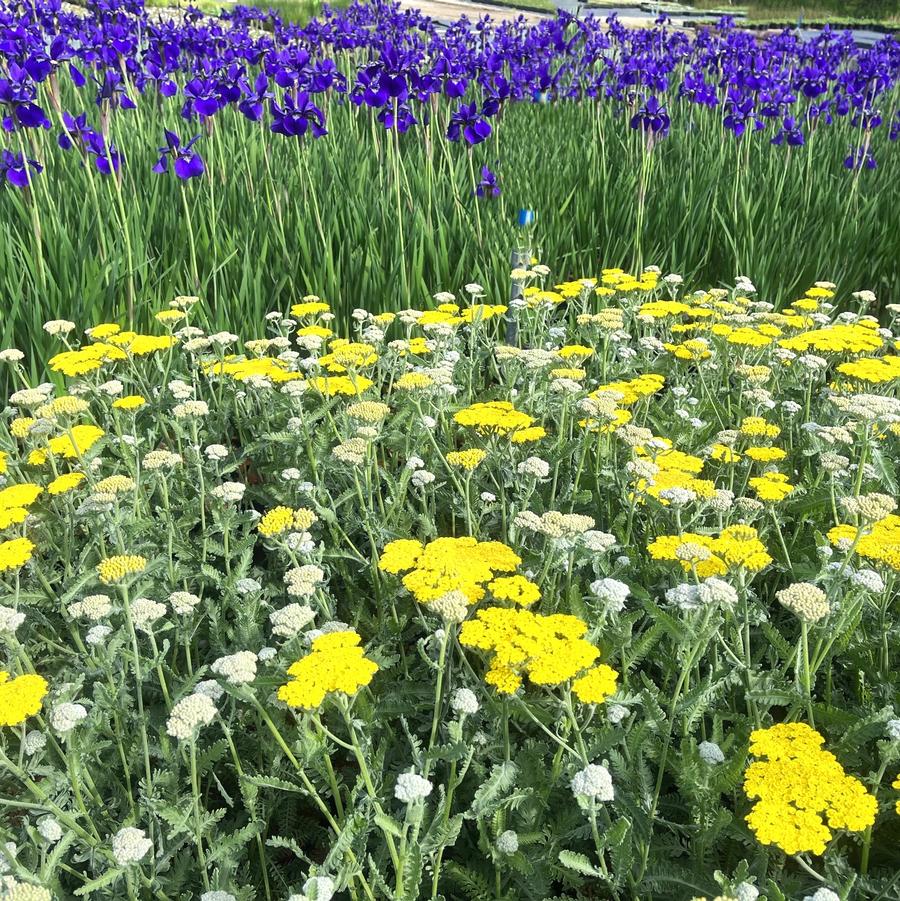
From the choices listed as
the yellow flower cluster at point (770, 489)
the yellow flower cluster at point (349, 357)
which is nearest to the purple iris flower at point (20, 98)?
the yellow flower cluster at point (349, 357)

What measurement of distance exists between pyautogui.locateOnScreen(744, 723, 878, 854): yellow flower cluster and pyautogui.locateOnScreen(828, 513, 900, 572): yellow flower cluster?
0.52 m

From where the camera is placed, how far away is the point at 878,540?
5.56 ft

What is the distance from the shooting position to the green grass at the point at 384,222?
3.41 m

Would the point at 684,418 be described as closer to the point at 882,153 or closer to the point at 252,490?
the point at 252,490

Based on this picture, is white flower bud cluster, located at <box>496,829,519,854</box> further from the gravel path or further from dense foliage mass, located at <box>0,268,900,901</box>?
the gravel path

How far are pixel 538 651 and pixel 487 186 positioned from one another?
11.2ft

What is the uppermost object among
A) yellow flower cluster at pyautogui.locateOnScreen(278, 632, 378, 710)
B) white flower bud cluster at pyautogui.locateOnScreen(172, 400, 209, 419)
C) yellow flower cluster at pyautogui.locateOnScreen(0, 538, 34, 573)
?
white flower bud cluster at pyautogui.locateOnScreen(172, 400, 209, 419)

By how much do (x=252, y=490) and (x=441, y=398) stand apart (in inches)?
27.2

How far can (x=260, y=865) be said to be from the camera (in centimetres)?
160

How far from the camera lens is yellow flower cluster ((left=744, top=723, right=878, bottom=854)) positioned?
1.13 metres

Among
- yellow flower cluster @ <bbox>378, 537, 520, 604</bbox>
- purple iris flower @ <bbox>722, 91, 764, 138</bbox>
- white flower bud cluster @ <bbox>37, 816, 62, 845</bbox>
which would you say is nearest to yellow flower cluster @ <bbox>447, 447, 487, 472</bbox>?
yellow flower cluster @ <bbox>378, 537, 520, 604</bbox>

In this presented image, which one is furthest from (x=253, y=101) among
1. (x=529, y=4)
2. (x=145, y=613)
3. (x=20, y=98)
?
(x=529, y=4)

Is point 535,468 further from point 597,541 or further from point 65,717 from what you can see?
point 65,717

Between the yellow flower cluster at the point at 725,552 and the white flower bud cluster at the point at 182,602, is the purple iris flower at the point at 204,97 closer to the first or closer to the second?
the white flower bud cluster at the point at 182,602
